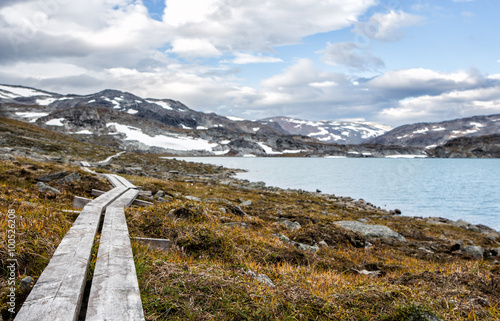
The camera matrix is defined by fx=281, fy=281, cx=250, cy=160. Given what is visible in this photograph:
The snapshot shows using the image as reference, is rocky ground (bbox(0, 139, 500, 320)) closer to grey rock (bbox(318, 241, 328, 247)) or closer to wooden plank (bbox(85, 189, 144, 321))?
wooden plank (bbox(85, 189, 144, 321))

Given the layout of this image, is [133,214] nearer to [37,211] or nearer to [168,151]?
[37,211]

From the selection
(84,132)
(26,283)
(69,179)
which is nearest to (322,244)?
(26,283)

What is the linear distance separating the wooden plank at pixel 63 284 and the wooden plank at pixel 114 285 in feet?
0.51

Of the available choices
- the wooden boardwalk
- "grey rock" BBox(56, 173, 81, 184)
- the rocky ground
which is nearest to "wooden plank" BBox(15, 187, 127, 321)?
the wooden boardwalk

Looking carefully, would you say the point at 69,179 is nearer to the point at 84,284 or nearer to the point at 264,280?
the point at 84,284

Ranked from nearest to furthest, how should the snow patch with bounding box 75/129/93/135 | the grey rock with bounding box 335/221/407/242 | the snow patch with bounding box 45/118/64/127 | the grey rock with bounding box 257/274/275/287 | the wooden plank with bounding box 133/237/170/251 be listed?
the grey rock with bounding box 257/274/275/287 < the wooden plank with bounding box 133/237/170/251 < the grey rock with bounding box 335/221/407/242 < the snow patch with bounding box 75/129/93/135 < the snow patch with bounding box 45/118/64/127

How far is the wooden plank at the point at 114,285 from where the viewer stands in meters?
2.75

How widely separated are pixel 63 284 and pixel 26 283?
0.75 meters

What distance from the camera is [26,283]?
11.6ft

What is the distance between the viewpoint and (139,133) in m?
197

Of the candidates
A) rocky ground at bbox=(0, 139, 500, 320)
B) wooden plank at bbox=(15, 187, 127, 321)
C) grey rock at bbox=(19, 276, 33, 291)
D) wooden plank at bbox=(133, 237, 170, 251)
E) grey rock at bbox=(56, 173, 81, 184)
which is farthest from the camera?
grey rock at bbox=(56, 173, 81, 184)

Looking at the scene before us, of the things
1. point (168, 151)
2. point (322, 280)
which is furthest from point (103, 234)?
point (168, 151)

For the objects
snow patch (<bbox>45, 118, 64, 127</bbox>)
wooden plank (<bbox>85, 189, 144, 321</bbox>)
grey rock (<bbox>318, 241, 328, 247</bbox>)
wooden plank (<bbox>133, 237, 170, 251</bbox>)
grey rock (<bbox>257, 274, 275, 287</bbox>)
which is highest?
snow patch (<bbox>45, 118, 64, 127</bbox>)

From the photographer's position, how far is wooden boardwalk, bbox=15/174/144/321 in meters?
2.72
